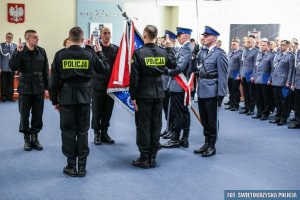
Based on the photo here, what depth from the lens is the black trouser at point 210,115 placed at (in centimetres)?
510

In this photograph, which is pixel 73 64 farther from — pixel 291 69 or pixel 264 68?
pixel 264 68

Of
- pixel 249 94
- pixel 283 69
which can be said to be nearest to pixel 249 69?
pixel 249 94

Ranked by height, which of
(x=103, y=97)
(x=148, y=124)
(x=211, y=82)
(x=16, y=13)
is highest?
(x=16, y=13)

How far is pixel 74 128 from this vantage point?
167 inches

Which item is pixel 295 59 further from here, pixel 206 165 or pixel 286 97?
pixel 206 165

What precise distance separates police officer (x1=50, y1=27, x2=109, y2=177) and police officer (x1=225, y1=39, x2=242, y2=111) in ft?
17.2

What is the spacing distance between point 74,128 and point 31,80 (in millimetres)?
1183

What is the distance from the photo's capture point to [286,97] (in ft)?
24.7

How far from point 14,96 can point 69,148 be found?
6.17m

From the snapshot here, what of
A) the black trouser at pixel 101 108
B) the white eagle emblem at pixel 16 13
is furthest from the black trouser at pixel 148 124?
the white eagle emblem at pixel 16 13

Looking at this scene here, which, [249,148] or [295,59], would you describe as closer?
[249,148]

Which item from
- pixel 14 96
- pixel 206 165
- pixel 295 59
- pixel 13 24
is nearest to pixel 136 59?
pixel 206 165

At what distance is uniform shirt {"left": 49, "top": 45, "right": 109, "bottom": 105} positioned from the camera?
4.08 m

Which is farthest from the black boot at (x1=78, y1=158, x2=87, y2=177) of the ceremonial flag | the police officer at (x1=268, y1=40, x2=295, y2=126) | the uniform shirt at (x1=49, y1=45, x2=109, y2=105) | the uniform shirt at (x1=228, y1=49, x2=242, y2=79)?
the uniform shirt at (x1=228, y1=49, x2=242, y2=79)
